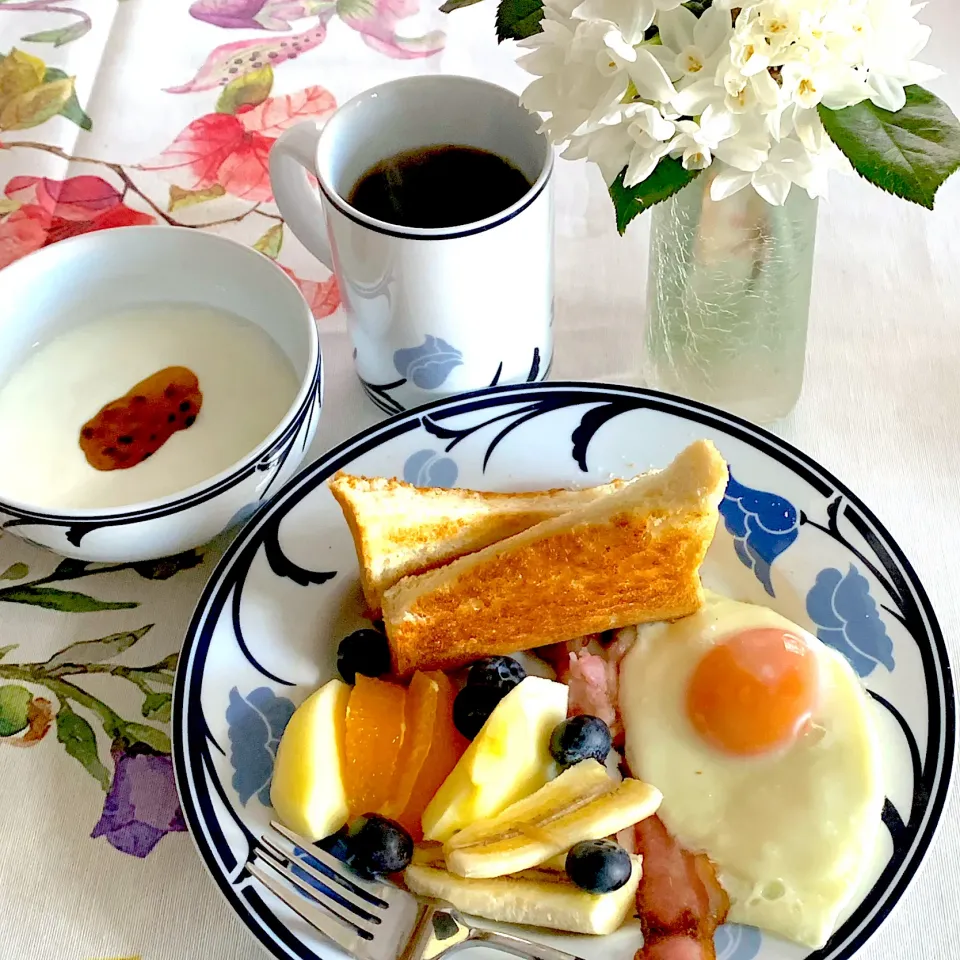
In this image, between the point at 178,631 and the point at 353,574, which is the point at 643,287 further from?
the point at 178,631

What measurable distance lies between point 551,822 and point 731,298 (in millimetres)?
614

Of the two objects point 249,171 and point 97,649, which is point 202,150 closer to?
point 249,171

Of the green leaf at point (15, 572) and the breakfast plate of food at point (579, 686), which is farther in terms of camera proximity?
the green leaf at point (15, 572)

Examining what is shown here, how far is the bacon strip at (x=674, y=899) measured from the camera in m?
0.85

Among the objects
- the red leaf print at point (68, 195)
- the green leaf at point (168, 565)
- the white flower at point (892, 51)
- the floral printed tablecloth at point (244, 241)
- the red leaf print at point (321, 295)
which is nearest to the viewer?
the white flower at point (892, 51)

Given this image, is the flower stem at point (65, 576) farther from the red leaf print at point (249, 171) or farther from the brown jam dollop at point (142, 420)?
Answer: the red leaf print at point (249, 171)

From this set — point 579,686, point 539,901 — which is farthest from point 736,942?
point 579,686

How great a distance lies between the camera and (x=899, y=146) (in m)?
0.85

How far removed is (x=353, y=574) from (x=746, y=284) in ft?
1.84

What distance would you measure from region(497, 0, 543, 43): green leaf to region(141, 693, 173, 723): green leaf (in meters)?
0.78

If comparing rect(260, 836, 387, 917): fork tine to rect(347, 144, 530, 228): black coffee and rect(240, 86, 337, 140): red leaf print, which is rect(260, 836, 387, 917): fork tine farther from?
rect(240, 86, 337, 140): red leaf print

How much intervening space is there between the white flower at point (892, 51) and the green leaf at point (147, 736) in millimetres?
932

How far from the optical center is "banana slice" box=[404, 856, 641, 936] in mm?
850

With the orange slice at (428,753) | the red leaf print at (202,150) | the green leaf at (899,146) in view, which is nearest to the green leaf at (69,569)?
the orange slice at (428,753)
